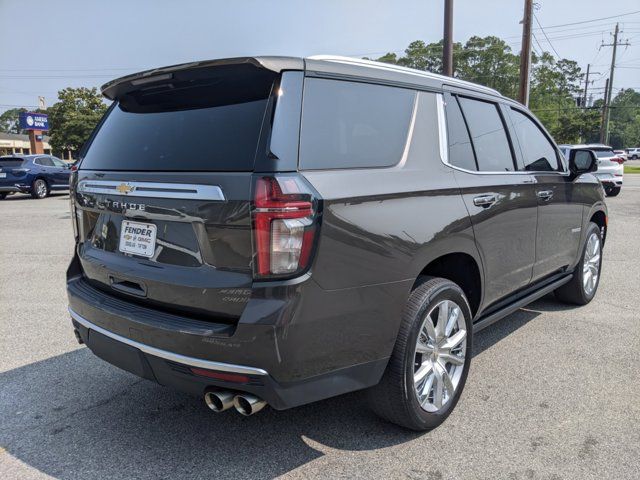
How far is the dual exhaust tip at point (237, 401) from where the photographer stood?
2.23 m

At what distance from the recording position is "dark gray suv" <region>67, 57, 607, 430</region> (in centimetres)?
214

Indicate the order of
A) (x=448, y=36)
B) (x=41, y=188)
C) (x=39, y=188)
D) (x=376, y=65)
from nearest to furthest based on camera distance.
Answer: (x=376, y=65) < (x=448, y=36) < (x=39, y=188) < (x=41, y=188)

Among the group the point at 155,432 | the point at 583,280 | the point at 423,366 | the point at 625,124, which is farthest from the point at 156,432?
the point at 625,124

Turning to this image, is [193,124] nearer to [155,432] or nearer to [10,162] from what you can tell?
[155,432]

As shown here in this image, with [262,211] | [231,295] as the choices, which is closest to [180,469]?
[231,295]

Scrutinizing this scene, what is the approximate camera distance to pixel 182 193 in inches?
90.3

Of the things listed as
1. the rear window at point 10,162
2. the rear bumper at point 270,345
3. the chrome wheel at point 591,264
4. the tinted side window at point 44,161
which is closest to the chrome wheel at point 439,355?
the rear bumper at point 270,345

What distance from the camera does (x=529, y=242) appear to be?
3771 mm

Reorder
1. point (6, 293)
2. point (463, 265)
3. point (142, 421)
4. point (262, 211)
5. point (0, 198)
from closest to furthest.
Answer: point (262, 211) < point (142, 421) < point (463, 265) < point (6, 293) < point (0, 198)

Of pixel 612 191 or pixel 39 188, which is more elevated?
pixel 39 188

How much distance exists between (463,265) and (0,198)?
21701 millimetres

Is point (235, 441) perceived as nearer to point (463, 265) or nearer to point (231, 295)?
point (231, 295)

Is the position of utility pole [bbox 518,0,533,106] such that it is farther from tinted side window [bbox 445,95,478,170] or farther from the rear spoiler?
the rear spoiler

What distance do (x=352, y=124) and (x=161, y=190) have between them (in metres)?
0.96
